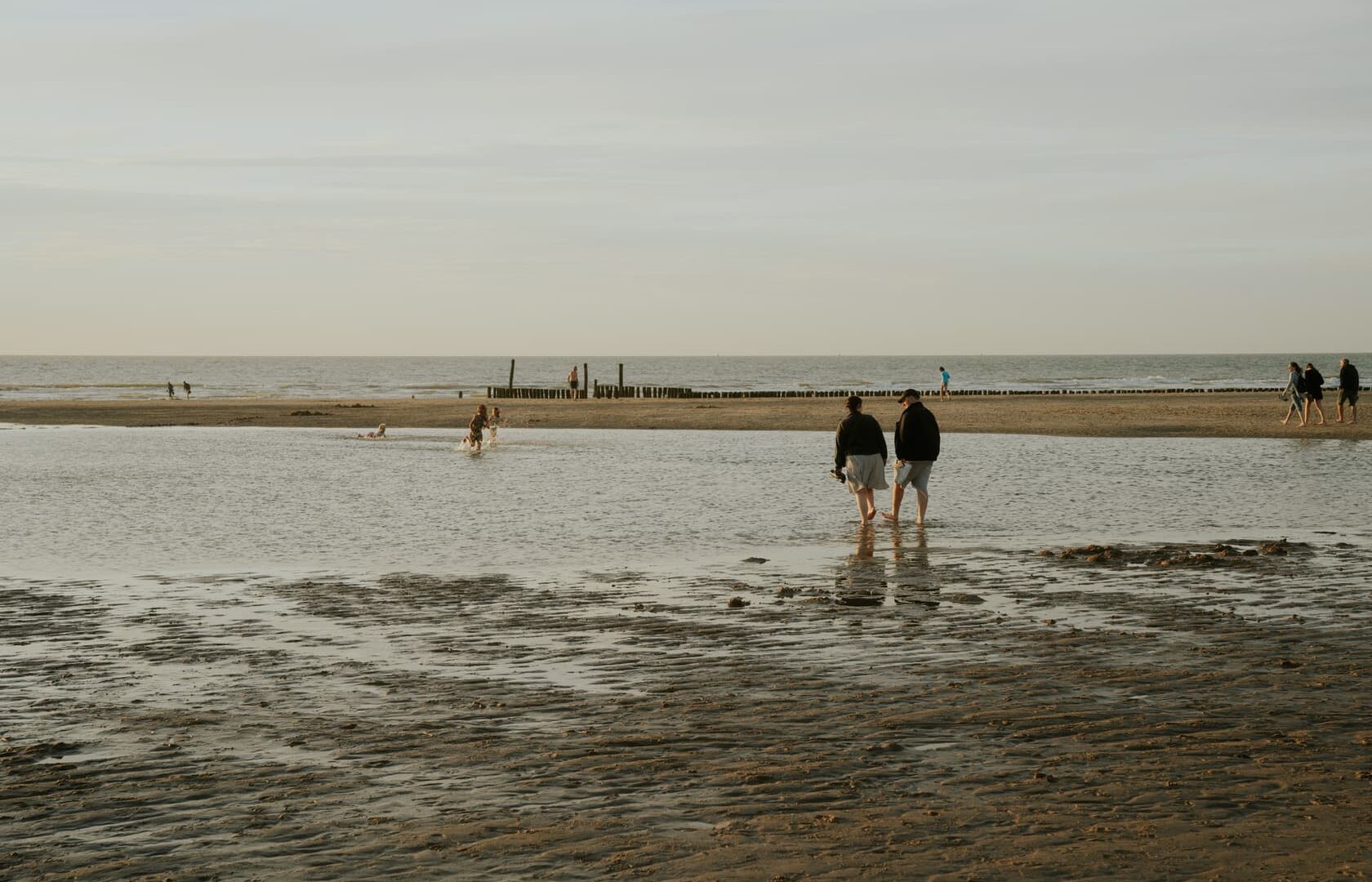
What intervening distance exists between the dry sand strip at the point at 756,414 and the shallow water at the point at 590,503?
5401mm

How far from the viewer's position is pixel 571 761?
6773 millimetres

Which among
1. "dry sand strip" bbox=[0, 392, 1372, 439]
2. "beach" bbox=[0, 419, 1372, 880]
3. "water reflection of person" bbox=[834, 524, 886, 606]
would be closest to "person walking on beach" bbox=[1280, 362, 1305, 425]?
"dry sand strip" bbox=[0, 392, 1372, 439]

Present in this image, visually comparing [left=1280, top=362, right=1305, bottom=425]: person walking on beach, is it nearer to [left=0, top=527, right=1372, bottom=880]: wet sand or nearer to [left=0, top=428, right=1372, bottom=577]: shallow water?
[left=0, top=428, right=1372, bottom=577]: shallow water

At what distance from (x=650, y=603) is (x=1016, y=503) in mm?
10040

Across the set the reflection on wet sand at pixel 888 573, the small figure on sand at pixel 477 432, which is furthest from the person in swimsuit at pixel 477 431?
the reflection on wet sand at pixel 888 573

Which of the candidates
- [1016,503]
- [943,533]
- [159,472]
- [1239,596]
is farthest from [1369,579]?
[159,472]

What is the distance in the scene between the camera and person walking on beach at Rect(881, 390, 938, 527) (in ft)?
57.7

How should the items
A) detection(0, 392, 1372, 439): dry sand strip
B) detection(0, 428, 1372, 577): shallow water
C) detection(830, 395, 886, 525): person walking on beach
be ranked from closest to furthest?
1. detection(0, 428, 1372, 577): shallow water
2. detection(830, 395, 886, 525): person walking on beach
3. detection(0, 392, 1372, 439): dry sand strip

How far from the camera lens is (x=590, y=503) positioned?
2081cm

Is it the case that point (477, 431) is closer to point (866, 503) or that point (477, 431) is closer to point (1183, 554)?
point (866, 503)

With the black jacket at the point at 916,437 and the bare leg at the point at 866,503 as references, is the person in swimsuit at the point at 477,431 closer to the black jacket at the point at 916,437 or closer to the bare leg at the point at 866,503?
the bare leg at the point at 866,503

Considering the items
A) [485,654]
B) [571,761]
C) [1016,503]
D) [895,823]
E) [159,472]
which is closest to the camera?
[895,823]

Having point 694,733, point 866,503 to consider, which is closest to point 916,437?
point 866,503

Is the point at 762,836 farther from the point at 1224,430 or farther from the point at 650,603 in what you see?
the point at 1224,430
